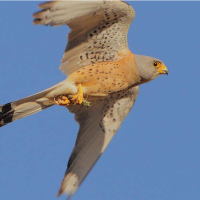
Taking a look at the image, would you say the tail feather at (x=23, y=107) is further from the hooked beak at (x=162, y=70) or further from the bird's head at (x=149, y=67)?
the hooked beak at (x=162, y=70)

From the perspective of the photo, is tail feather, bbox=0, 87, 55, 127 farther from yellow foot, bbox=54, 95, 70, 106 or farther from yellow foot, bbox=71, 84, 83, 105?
yellow foot, bbox=71, 84, 83, 105

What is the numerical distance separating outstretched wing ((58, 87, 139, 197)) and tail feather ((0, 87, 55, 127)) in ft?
2.75

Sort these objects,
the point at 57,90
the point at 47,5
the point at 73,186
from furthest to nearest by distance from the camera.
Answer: the point at 73,186 < the point at 57,90 < the point at 47,5

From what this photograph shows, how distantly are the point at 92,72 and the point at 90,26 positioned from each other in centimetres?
68

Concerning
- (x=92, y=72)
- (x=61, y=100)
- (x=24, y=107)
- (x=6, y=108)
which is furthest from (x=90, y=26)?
(x=6, y=108)

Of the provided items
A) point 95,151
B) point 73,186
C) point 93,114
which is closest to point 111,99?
point 93,114

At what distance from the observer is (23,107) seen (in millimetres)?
7523

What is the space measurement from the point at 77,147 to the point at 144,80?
1519 mm

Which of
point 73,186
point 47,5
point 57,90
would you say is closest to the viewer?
point 47,5

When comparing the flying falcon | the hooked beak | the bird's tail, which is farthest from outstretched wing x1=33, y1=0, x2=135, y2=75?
the hooked beak

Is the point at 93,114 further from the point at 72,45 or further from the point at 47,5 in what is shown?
the point at 47,5

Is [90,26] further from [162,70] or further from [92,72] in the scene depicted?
[162,70]

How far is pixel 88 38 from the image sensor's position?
24.9 ft

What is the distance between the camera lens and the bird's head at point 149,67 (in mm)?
7805
